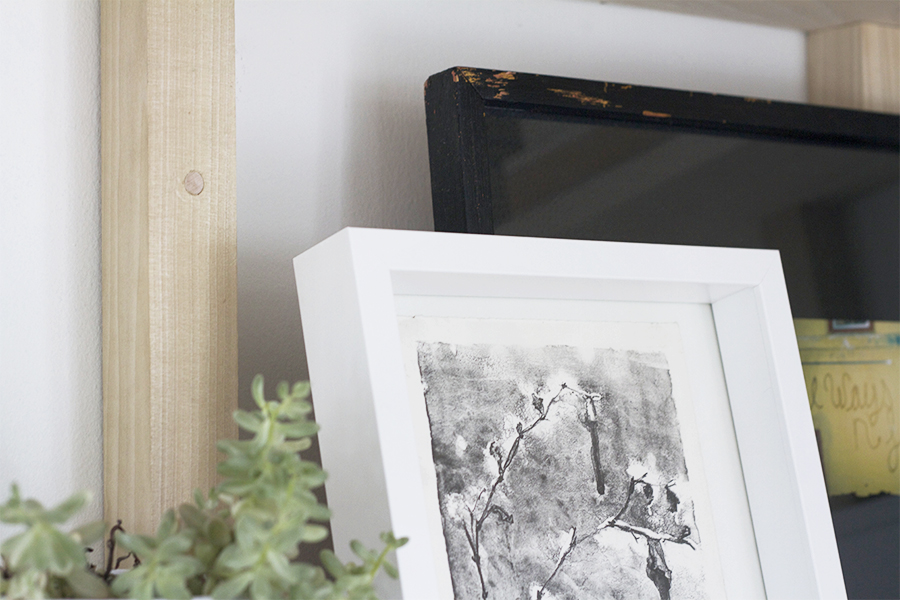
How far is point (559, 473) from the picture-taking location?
0.49 metres

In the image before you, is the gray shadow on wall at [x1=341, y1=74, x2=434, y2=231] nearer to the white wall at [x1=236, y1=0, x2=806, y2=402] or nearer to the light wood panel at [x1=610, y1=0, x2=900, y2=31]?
the white wall at [x1=236, y1=0, x2=806, y2=402]

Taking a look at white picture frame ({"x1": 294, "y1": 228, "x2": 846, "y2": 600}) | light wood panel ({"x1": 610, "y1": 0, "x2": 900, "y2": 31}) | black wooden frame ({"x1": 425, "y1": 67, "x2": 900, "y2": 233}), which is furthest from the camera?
light wood panel ({"x1": 610, "y1": 0, "x2": 900, "y2": 31})

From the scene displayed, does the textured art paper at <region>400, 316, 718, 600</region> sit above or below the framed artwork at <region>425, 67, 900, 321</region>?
below

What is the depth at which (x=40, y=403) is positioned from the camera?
1.66 feet

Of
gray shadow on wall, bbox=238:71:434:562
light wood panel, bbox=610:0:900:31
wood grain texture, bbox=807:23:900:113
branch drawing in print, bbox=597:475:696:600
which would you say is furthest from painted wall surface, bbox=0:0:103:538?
wood grain texture, bbox=807:23:900:113

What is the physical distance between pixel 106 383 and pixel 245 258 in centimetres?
13

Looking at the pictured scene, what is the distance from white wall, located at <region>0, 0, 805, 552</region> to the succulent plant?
0.17 m

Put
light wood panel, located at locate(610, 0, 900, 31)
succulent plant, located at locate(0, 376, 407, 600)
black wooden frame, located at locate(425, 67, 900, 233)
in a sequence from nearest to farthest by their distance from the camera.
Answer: succulent plant, located at locate(0, 376, 407, 600) < black wooden frame, located at locate(425, 67, 900, 233) < light wood panel, located at locate(610, 0, 900, 31)

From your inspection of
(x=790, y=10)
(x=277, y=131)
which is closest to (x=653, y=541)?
(x=277, y=131)

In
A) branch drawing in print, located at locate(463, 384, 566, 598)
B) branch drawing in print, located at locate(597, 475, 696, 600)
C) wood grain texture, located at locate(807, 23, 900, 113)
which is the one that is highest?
wood grain texture, located at locate(807, 23, 900, 113)

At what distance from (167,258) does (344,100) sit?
0.73ft

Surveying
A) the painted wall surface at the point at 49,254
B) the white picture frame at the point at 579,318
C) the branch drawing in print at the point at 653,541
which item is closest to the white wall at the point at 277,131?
the painted wall surface at the point at 49,254

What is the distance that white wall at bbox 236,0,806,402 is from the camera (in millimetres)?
589

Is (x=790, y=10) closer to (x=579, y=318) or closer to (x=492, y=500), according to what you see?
(x=579, y=318)
